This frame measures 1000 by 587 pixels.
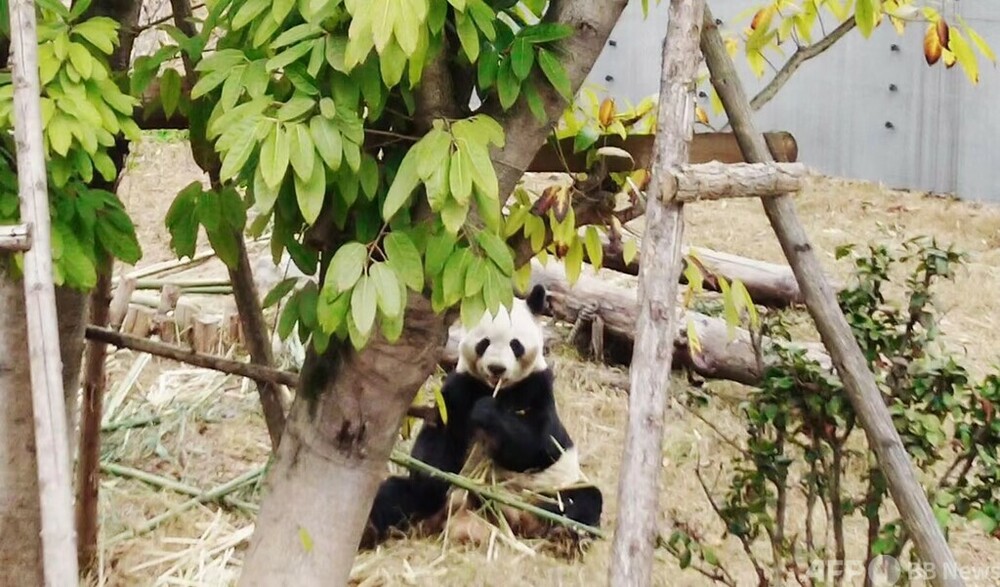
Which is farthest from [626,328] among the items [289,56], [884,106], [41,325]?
[41,325]

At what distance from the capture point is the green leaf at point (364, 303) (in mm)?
1830

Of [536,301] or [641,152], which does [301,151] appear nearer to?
[641,152]

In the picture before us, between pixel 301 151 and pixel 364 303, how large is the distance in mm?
265

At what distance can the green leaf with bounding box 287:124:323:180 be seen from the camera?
5.95ft

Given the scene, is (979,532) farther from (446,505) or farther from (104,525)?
(104,525)

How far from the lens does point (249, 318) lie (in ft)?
10.4

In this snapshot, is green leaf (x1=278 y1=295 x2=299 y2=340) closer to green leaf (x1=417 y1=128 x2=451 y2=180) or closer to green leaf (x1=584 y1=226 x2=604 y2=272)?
green leaf (x1=417 y1=128 x2=451 y2=180)

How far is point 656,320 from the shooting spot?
194 centimetres

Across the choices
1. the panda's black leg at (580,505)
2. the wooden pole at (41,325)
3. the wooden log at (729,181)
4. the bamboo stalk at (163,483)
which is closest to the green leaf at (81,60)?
the wooden pole at (41,325)

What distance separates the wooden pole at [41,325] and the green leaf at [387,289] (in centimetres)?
50

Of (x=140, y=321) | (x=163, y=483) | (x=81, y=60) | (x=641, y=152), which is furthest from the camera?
(x=140, y=321)

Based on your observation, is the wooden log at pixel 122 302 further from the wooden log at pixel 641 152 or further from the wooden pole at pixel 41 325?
the wooden pole at pixel 41 325

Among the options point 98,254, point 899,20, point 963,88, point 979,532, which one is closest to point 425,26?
point 98,254

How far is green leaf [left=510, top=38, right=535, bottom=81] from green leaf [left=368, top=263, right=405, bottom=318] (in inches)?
18.0
